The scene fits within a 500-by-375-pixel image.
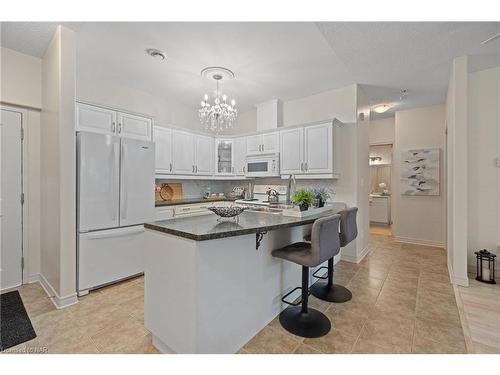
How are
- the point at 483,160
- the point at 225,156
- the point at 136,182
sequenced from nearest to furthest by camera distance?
the point at 136,182 → the point at 483,160 → the point at 225,156

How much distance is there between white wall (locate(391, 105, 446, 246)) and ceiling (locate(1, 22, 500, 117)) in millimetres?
933

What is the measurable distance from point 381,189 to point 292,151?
509 cm

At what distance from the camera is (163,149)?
3807mm

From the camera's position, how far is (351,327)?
6.33ft

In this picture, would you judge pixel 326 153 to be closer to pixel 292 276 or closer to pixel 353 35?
pixel 353 35

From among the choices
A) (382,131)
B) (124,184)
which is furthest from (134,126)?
(382,131)

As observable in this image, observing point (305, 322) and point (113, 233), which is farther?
point (113, 233)

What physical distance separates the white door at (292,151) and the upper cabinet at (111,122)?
7.05ft

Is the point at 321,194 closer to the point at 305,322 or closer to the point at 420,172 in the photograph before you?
the point at 305,322

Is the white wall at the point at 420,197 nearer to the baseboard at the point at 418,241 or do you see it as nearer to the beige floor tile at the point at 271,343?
the baseboard at the point at 418,241

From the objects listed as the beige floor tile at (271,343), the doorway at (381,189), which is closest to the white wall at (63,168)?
the beige floor tile at (271,343)

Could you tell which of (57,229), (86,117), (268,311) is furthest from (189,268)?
(86,117)

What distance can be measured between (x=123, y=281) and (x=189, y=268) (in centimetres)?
Answer: 200

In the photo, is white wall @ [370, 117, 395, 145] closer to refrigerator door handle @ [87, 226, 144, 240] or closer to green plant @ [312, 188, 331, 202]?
green plant @ [312, 188, 331, 202]
